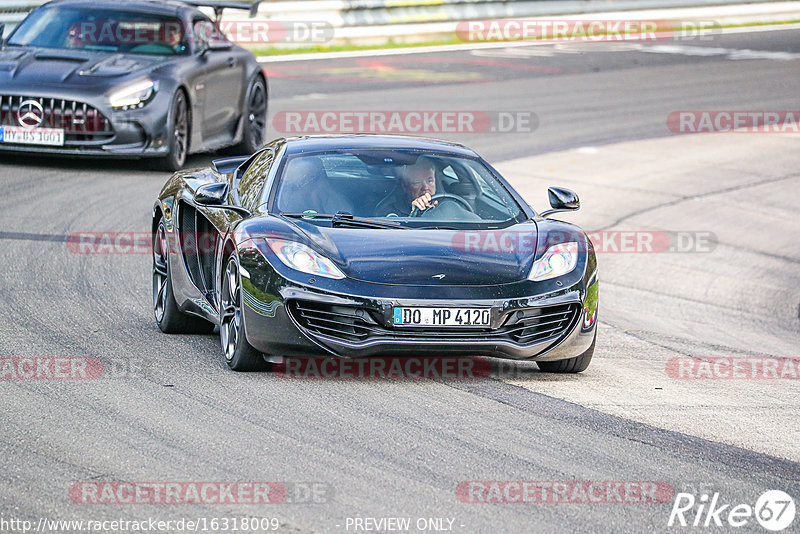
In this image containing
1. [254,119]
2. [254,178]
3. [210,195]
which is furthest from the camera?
[254,119]

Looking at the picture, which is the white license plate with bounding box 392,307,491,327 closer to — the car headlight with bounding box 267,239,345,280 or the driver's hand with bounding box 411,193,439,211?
the car headlight with bounding box 267,239,345,280

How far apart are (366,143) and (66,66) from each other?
6558mm

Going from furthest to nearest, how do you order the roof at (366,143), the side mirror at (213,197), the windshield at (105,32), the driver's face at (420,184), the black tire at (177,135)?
the windshield at (105,32)
the black tire at (177,135)
the roof at (366,143)
the driver's face at (420,184)
the side mirror at (213,197)

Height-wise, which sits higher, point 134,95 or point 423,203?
point 423,203

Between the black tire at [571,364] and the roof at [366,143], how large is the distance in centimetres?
161

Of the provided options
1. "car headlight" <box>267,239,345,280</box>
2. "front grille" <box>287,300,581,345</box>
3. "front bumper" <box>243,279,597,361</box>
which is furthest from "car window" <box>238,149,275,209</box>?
"front grille" <box>287,300,581,345</box>

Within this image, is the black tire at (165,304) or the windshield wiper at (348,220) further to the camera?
the black tire at (165,304)

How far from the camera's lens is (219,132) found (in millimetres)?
15852

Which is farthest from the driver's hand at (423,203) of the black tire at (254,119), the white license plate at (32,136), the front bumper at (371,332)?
the black tire at (254,119)

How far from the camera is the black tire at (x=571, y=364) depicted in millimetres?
7656

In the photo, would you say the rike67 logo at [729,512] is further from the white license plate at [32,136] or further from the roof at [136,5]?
the roof at [136,5]

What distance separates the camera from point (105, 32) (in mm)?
14906

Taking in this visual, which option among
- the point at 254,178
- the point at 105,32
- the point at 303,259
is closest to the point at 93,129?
the point at 105,32

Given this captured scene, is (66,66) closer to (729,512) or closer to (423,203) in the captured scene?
(423,203)
